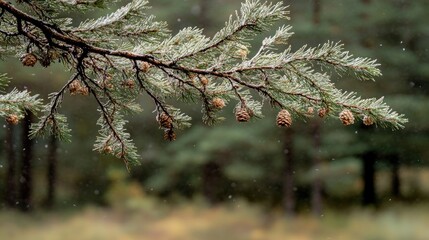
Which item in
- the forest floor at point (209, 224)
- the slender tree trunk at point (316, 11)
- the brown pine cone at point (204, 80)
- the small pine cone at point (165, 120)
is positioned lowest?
→ the small pine cone at point (165, 120)

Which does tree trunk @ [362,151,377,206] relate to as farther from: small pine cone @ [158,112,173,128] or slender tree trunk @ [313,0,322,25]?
small pine cone @ [158,112,173,128]

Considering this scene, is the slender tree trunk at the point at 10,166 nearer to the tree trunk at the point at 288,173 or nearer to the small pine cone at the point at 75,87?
the tree trunk at the point at 288,173

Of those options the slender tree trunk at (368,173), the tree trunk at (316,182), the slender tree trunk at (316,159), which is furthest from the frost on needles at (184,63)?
the slender tree trunk at (368,173)

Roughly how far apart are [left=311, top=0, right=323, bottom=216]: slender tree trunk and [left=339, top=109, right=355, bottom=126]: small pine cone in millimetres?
7391

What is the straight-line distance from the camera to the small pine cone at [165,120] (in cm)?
141

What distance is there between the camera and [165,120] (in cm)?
142

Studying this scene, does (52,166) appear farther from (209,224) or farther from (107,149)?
(107,149)

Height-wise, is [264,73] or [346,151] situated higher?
[346,151]

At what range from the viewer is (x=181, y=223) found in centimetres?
859

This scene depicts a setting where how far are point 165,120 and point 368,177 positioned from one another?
8174 millimetres

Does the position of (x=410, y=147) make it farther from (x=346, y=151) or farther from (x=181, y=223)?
(x=181, y=223)

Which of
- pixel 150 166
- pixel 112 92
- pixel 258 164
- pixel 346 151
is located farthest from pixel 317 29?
pixel 112 92

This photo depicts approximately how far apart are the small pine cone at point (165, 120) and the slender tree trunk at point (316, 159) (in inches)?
287

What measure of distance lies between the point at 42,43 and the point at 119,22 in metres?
0.22
